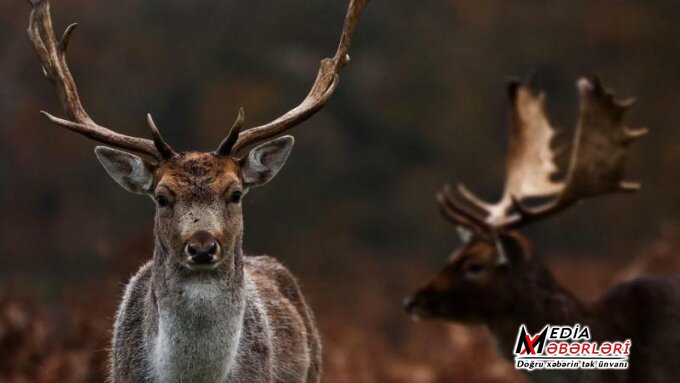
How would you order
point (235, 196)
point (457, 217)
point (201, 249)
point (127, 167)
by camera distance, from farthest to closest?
point (457, 217), point (127, 167), point (235, 196), point (201, 249)

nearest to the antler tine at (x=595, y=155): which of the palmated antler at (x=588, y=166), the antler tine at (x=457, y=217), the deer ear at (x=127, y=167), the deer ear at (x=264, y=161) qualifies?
the palmated antler at (x=588, y=166)

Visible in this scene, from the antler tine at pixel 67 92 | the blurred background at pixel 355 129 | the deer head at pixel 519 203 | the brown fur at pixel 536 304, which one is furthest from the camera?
the blurred background at pixel 355 129

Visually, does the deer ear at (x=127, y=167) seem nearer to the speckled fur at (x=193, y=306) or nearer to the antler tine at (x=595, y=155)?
the speckled fur at (x=193, y=306)

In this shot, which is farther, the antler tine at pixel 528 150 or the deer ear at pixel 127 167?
the antler tine at pixel 528 150

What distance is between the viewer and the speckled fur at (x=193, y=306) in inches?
226

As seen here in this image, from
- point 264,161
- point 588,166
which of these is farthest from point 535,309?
point 264,161

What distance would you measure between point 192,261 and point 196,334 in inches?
17.3

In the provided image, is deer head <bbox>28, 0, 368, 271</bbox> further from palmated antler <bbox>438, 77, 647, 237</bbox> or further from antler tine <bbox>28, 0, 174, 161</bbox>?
palmated antler <bbox>438, 77, 647, 237</bbox>

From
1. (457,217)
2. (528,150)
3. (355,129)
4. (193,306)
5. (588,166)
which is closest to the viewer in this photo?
(193,306)

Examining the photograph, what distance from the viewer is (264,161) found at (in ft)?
20.1

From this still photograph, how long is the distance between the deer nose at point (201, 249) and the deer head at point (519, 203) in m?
3.62

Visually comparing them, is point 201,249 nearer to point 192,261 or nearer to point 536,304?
point 192,261

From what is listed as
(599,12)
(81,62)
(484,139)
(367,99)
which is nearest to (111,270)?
(81,62)

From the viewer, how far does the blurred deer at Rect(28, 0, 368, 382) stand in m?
5.73
